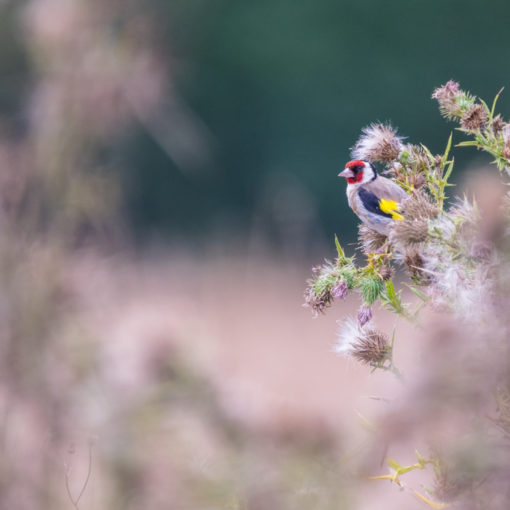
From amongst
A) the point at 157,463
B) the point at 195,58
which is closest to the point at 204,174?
the point at 195,58

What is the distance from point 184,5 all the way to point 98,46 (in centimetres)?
916

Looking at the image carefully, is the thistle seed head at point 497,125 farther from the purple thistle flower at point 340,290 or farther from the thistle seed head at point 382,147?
the purple thistle flower at point 340,290

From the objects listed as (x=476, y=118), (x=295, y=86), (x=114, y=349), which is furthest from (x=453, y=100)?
(x=295, y=86)

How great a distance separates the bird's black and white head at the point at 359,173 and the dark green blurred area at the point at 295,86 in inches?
217

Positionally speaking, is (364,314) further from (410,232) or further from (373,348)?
(410,232)

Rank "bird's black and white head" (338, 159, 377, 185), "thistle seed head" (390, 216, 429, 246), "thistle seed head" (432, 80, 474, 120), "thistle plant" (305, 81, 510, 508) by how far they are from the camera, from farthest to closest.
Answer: "bird's black and white head" (338, 159, 377, 185)
"thistle seed head" (432, 80, 474, 120)
"thistle seed head" (390, 216, 429, 246)
"thistle plant" (305, 81, 510, 508)

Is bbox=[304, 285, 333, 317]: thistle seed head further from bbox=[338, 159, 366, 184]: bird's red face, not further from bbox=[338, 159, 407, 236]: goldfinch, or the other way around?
bbox=[338, 159, 366, 184]: bird's red face

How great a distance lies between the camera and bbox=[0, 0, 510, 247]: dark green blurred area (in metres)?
9.16

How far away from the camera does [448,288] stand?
1082mm

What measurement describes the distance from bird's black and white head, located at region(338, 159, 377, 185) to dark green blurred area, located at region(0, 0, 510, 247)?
5505 mm

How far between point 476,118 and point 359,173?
5.48ft

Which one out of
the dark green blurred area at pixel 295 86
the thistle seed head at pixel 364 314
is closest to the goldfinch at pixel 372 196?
the thistle seed head at pixel 364 314

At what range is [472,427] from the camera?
860mm

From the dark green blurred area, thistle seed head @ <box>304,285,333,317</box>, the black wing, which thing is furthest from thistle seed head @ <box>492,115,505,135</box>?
the dark green blurred area
